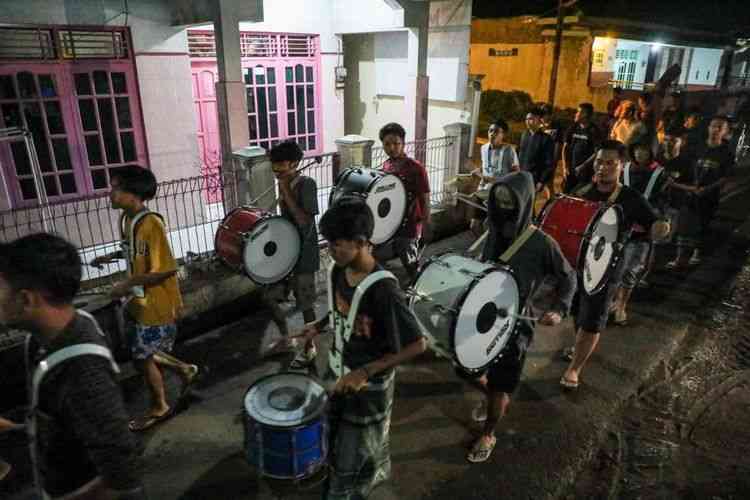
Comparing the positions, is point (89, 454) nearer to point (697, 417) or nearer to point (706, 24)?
point (697, 417)

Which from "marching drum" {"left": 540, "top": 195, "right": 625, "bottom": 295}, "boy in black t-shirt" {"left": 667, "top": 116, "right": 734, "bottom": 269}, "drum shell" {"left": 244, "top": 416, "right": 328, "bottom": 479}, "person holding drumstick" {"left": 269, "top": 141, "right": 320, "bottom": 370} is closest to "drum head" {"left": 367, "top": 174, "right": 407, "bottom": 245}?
"person holding drumstick" {"left": 269, "top": 141, "right": 320, "bottom": 370}

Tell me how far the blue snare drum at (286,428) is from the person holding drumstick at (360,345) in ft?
0.38

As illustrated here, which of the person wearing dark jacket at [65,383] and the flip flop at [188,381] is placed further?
the flip flop at [188,381]

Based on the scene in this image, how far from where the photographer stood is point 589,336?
4.30m

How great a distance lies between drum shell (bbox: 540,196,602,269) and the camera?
375cm

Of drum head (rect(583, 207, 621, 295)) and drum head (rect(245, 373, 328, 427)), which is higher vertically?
drum head (rect(583, 207, 621, 295))

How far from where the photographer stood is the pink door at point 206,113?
355 inches

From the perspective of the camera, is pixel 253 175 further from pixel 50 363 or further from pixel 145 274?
pixel 50 363

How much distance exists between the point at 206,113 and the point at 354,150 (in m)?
3.70

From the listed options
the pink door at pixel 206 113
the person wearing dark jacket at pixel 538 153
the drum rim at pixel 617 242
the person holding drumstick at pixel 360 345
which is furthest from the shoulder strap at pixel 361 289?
the pink door at pixel 206 113

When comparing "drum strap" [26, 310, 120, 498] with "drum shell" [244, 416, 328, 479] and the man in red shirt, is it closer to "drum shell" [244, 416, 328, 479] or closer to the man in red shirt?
"drum shell" [244, 416, 328, 479]

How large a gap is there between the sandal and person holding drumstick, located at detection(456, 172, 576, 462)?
1.05ft

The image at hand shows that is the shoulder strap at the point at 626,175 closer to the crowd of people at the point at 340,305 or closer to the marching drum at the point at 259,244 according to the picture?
the crowd of people at the point at 340,305

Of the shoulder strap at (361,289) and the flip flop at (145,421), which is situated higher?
the shoulder strap at (361,289)
